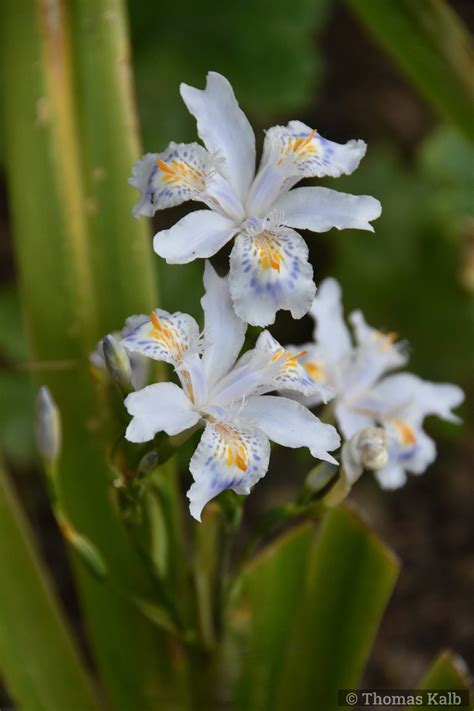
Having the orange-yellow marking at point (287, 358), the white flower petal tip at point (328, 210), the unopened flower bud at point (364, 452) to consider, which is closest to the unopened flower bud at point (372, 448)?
the unopened flower bud at point (364, 452)

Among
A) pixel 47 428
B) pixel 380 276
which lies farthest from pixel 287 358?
pixel 380 276

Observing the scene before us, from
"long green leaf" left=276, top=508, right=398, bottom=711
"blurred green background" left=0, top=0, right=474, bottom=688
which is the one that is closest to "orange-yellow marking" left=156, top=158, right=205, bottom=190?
"long green leaf" left=276, top=508, right=398, bottom=711

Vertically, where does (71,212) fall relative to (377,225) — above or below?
above

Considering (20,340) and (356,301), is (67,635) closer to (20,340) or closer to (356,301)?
(20,340)

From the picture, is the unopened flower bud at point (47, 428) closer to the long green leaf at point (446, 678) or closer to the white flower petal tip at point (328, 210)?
the white flower petal tip at point (328, 210)

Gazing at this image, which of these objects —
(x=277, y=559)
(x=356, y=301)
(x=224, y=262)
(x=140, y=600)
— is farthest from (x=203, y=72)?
(x=140, y=600)

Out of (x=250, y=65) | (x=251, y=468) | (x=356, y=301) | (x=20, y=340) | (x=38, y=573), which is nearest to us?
(x=251, y=468)

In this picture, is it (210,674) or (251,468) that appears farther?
(210,674)


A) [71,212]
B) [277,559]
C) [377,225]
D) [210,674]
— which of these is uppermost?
[71,212]
